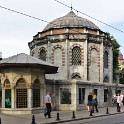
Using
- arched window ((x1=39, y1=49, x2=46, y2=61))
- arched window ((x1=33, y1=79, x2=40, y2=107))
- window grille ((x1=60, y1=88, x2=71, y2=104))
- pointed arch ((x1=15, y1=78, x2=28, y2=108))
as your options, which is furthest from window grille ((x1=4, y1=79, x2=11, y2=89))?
arched window ((x1=39, y1=49, x2=46, y2=61))

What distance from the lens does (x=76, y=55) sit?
141 feet

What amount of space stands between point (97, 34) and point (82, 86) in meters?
15.2

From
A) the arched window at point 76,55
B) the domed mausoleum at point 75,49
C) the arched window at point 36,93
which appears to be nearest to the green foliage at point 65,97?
the arched window at point 36,93

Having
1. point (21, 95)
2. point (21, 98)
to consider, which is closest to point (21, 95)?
point (21, 95)

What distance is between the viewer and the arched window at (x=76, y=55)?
42.7 m

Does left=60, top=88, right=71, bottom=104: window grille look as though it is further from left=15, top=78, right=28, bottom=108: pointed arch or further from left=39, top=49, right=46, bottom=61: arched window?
left=39, top=49, right=46, bottom=61: arched window

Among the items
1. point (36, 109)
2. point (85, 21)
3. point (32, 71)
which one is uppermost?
point (85, 21)

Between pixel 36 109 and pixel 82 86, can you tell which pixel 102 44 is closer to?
pixel 82 86

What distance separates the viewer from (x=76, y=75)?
141 ft

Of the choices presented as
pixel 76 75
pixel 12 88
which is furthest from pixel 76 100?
pixel 76 75

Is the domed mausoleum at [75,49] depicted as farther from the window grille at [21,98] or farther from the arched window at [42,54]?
the window grille at [21,98]

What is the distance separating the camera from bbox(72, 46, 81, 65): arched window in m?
42.7

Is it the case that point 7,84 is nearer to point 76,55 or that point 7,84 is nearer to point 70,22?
point 76,55

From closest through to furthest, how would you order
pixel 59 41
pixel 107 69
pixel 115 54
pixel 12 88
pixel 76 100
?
pixel 12 88 → pixel 76 100 → pixel 59 41 → pixel 107 69 → pixel 115 54
